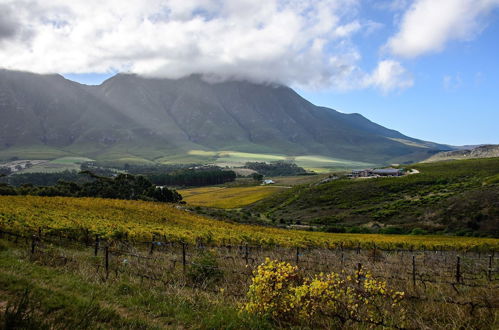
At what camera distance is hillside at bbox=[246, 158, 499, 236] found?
56000 mm

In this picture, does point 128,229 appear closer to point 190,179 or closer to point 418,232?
point 418,232

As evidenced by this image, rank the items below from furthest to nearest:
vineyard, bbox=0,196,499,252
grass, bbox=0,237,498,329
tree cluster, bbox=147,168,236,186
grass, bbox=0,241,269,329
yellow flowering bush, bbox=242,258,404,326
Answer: tree cluster, bbox=147,168,236,186 < vineyard, bbox=0,196,499,252 < yellow flowering bush, bbox=242,258,404,326 < grass, bbox=0,237,498,329 < grass, bbox=0,241,269,329

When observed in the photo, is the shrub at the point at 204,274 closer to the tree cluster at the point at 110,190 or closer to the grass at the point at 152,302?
the grass at the point at 152,302

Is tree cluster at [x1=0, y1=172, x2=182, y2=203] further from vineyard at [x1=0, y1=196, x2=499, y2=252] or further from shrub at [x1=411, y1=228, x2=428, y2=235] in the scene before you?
shrub at [x1=411, y1=228, x2=428, y2=235]

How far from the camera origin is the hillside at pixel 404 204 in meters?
56.0

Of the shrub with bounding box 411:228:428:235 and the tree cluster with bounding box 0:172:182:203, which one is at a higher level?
the tree cluster with bounding box 0:172:182:203

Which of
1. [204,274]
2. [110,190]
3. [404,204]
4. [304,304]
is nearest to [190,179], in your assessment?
[110,190]

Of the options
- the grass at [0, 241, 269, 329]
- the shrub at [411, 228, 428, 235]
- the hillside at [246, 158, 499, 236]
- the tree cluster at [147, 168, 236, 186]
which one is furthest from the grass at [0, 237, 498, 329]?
the tree cluster at [147, 168, 236, 186]

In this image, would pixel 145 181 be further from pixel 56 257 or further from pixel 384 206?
pixel 56 257

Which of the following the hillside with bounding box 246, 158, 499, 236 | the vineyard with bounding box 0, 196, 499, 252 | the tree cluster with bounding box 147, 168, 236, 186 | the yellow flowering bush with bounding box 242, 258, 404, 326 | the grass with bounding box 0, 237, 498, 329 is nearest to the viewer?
the grass with bounding box 0, 237, 498, 329

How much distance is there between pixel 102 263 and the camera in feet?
44.7

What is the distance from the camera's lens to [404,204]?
67875 millimetres

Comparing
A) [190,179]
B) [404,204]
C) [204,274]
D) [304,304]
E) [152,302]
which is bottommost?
[190,179]

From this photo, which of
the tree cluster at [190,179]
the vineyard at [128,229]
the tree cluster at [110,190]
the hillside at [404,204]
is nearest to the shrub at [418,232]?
the hillside at [404,204]
